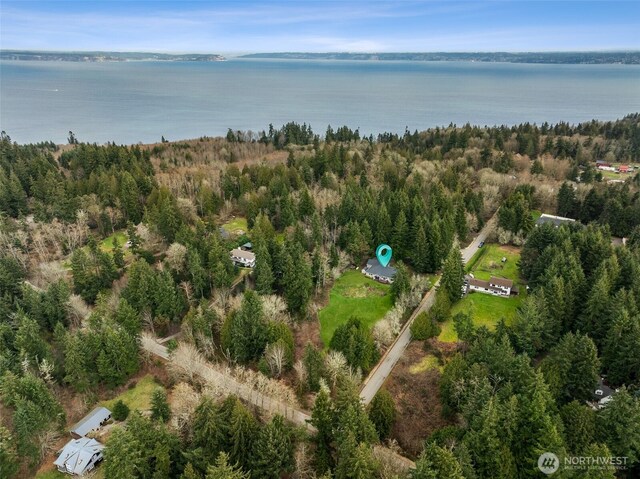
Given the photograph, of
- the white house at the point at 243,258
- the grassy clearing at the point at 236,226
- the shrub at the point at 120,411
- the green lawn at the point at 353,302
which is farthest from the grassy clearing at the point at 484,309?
A: the grassy clearing at the point at 236,226

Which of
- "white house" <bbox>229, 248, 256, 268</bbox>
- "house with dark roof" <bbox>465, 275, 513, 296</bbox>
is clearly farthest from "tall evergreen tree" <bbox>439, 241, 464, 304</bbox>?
"white house" <bbox>229, 248, 256, 268</bbox>

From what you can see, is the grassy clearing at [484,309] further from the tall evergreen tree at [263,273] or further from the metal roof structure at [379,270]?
the tall evergreen tree at [263,273]

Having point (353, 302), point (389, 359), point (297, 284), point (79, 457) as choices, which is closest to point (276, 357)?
point (297, 284)

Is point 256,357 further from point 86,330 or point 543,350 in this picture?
point 543,350

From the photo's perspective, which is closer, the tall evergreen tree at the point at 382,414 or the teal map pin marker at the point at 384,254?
the tall evergreen tree at the point at 382,414

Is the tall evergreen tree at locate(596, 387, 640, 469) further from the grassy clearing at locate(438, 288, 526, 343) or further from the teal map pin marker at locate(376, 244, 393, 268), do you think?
the teal map pin marker at locate(376, 244, 393, 268)

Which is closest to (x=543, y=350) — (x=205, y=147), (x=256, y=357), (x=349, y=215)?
(x=256, y=357)
